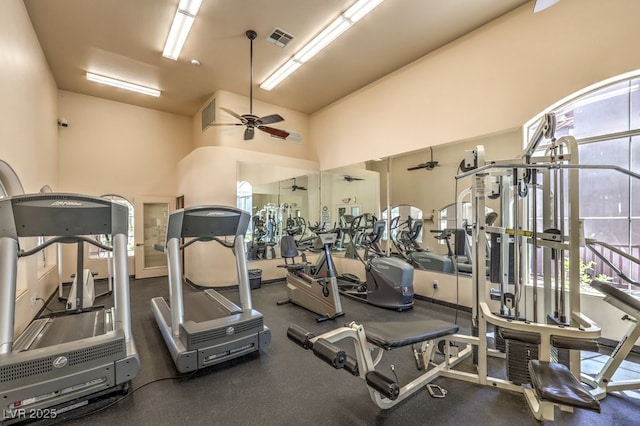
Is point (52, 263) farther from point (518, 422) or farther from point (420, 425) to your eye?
point (518, 422)

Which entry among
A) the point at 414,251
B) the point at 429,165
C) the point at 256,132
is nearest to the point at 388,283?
the point at 414,251

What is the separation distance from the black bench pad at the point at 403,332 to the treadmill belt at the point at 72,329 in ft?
8.91

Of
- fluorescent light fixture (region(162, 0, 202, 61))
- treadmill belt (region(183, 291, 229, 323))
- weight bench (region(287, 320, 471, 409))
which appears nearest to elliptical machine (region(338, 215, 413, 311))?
weight bench (region(287, 320, 471, 409))

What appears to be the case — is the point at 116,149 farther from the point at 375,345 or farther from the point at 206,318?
the point at 375,345

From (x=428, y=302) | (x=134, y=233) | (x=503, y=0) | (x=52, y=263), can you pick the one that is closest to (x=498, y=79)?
(x=503, y=0)

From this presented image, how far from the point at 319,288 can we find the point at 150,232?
527 centimetres

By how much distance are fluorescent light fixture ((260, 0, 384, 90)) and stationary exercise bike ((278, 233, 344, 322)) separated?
306 centimetres

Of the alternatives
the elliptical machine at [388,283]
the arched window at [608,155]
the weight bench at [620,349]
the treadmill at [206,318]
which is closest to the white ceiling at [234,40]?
the arched window at [608,155]

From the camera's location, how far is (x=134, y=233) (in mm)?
6824

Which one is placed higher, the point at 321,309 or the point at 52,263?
the point at 52,263

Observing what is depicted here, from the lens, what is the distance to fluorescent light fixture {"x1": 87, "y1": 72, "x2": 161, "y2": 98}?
5449 millimetres

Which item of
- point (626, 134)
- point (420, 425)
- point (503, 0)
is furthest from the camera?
point (503, 0)

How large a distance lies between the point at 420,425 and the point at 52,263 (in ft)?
23.2

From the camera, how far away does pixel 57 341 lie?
2.53 metres
